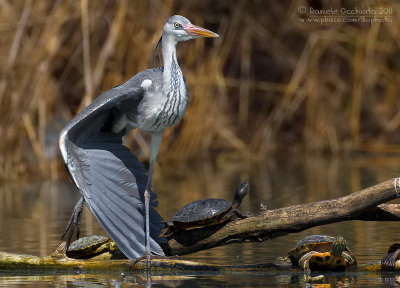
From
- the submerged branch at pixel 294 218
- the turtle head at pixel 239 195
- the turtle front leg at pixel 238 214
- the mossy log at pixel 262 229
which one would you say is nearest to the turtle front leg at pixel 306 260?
the mossy log at pixel 262 229

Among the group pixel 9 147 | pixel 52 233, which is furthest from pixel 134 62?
pixel 52 233

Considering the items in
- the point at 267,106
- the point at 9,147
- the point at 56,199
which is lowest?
the point at 56,199

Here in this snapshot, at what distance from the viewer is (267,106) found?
13211 millimetres

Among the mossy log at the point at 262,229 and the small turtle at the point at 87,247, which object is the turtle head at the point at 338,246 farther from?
the small turtle at the point at 87,247

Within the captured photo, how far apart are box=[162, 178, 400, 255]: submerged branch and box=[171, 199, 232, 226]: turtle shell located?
0.12 m

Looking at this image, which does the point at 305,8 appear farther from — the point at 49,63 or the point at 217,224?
the point at 217,224

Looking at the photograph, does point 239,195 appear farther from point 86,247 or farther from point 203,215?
point 86,247

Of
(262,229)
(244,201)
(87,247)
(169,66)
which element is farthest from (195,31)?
(244,201)

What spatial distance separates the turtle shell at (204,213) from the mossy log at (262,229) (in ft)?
0.40

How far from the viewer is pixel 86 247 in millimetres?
5121

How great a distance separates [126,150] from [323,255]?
1644 millimetres

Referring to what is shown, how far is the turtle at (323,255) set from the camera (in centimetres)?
464

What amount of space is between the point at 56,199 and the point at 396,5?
6739 millimetres

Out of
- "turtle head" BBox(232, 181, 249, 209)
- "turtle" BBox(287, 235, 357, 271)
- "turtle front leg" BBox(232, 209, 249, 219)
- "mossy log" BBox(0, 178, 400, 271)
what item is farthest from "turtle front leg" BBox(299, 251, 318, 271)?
"turtle head" BBox(232, 181, 249, 209)
